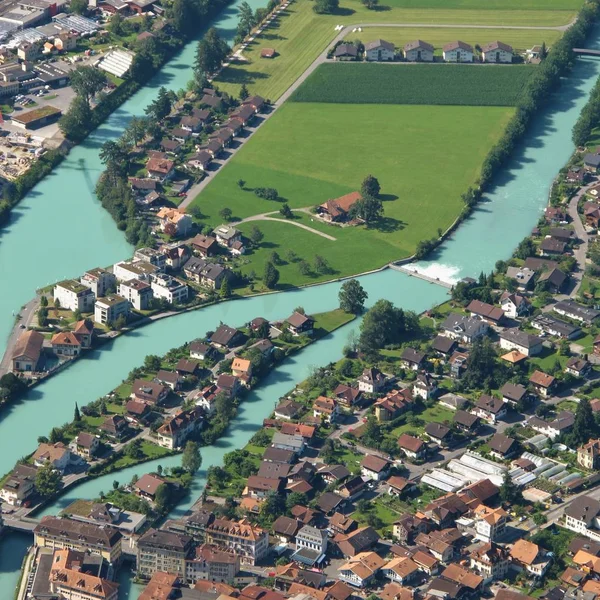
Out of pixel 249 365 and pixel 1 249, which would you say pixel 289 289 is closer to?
pixel 249 365

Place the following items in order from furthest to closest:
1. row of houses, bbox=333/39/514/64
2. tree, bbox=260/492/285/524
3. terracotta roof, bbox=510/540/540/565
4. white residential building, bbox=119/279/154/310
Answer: row of houses, bbox=333/39/514/64 < white residential building, bbox=119/279/154/310 < tree, bbox=260/492/285/524 < terracotta roof, bbox=510/540/540/565

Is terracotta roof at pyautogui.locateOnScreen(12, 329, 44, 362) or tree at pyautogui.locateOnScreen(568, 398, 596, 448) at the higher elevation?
terracotta roof at pyautogui.locateOnScreen(12, 329, 44, 362)

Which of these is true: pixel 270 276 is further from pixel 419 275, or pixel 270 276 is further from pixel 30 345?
pixel 30 345

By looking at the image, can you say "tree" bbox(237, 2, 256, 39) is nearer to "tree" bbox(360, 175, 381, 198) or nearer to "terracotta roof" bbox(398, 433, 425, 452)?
"tree" bbox(360, 175, 381, 198)

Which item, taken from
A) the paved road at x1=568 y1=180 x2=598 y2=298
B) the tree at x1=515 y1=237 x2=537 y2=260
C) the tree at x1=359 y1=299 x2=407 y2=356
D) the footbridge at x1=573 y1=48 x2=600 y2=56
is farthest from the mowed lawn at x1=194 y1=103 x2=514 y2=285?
the footbridge at x1=573 y1=48 x2=600 y2=56

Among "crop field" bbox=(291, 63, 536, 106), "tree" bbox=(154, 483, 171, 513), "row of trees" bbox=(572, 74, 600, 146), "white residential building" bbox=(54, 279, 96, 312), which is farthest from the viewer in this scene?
"crop field" bbox=(291, 63, 536, 106)

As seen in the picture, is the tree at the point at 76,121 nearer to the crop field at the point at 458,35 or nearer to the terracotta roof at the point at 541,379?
the crop field at the point at 458,35

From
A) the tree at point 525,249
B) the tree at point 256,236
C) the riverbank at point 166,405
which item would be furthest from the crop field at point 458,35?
the riverbank at point 166,405

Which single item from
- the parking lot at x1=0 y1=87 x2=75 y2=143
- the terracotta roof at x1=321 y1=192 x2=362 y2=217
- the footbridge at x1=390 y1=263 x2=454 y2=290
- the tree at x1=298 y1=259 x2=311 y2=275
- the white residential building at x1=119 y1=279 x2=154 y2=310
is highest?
the parking lot at x1=0 y1=87 x2=75 y2=143
